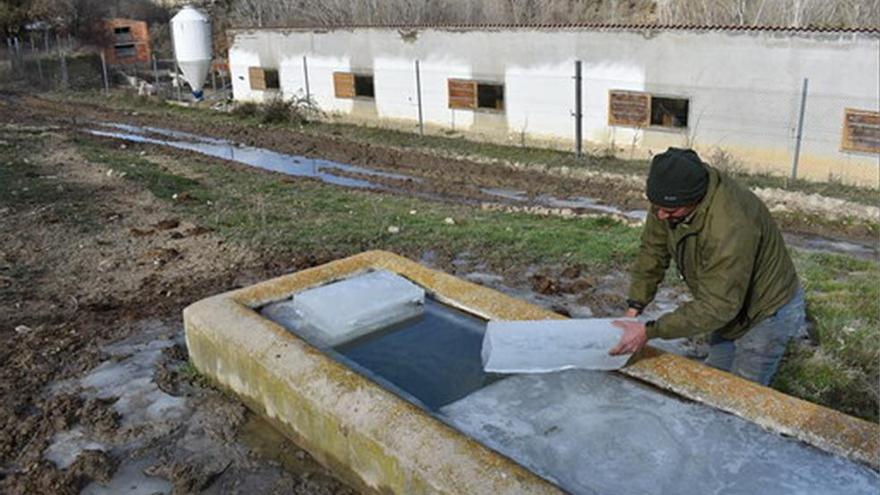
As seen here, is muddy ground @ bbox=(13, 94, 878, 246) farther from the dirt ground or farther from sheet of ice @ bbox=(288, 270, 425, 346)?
sheet of ice @ bbox=(288, 270, 425, 346)

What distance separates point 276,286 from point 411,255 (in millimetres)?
2636

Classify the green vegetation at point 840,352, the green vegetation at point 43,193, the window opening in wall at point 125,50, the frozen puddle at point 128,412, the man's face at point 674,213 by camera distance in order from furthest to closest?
the window opening in wall at point 125,50 < the green vegetation at point 43,193 < the green vegetation at point 840,352 < the frozen puddle at point 128,412 < the man's face at point 674,213

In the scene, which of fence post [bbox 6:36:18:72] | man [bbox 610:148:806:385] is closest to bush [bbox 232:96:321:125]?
fence post [bbox 6:36:18:72]

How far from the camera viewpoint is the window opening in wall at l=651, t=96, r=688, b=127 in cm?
1340

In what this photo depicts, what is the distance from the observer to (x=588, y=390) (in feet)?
11.5

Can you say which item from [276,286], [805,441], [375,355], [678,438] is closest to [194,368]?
[276,286]

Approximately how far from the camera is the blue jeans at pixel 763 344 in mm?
3445

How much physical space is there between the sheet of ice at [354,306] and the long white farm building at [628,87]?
952 cm

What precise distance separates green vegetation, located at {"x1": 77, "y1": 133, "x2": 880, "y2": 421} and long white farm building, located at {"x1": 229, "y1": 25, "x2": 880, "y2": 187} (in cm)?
510

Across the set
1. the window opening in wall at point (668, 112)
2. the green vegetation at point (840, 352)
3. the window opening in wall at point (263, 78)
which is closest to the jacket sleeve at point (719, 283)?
the green vegetation at point (840, 352)

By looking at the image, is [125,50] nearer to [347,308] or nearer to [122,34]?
[122,34]

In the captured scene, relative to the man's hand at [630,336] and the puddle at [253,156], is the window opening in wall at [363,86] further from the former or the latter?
the man's hand at [630,336]

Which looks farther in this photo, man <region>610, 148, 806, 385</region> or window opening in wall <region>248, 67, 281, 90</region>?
window opening in wall <region>248, 67, 281, 90</region>

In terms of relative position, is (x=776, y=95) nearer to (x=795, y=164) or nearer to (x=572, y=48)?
(x=795, y=164)
